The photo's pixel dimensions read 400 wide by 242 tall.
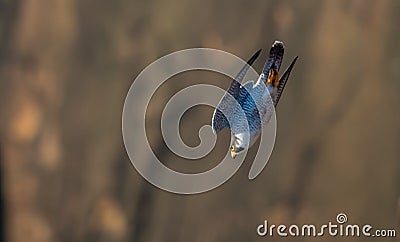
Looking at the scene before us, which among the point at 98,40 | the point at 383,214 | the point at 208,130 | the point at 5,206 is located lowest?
the point at 5,206

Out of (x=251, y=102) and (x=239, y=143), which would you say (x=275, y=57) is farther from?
(x=239, y=143)

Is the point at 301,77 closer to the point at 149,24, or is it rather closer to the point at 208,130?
the point at 208,130

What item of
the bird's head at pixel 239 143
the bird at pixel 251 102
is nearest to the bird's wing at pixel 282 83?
the bird at pixel 251 102

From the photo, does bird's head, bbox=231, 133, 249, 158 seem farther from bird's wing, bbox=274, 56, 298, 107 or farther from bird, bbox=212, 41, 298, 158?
bird's wing, bbox=274, 56, 298, 107

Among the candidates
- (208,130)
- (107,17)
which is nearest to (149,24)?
(107,17)

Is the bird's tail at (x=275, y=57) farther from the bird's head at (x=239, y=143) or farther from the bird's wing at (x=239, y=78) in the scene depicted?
the bird's head at (x=239, y=143)

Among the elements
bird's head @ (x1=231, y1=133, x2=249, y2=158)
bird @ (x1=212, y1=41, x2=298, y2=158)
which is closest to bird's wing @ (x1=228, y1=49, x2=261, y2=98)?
bird @ (x1=212, y1=41, x2=298, y2=158)

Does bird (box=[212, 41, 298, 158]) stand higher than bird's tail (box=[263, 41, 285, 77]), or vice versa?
bird's tail (box=[263, 41, 285, 77])
